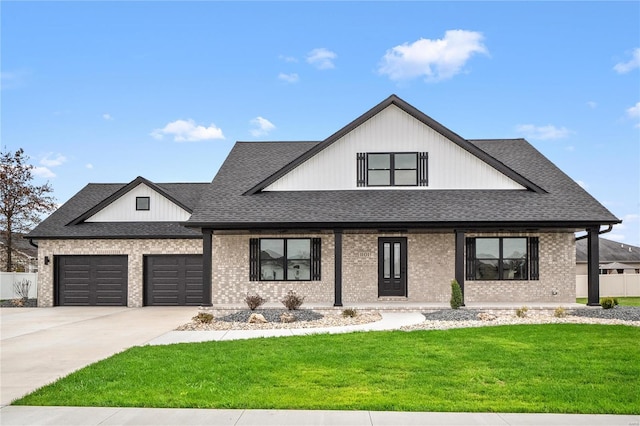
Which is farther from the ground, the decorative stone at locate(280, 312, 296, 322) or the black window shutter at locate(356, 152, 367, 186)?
the black window shutter at locate(356, 152, 367, 186)

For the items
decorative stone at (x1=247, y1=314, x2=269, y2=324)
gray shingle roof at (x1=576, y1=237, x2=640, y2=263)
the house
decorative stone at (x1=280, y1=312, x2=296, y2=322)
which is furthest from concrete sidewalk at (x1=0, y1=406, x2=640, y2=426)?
gray shingle roof at (x1=576, y1=237, x2=640, y2=263)

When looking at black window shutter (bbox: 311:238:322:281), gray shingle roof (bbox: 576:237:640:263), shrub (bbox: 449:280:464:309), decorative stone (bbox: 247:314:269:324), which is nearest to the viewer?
decorative stone (bbox: 247:314:269:324)

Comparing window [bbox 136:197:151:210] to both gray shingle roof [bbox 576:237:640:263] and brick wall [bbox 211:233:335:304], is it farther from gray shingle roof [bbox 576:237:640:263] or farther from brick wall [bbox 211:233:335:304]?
gray shingle roof [bbox 576:237:640:263]

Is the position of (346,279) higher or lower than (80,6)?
lower

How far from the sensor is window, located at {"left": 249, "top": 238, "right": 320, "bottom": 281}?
1942 centimetres

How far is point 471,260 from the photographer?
63.1ft

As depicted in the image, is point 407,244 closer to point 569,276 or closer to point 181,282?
point 569,276

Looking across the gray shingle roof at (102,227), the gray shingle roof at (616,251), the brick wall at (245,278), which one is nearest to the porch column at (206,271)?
the brick wall at (245,278)

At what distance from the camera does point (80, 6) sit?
16328mm

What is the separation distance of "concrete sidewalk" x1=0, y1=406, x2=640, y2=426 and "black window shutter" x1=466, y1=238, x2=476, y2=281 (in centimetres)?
1296

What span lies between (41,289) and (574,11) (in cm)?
2219

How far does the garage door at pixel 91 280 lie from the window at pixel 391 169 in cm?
1048

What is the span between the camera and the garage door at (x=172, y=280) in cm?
2212

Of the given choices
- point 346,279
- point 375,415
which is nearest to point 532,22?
point 346,279
